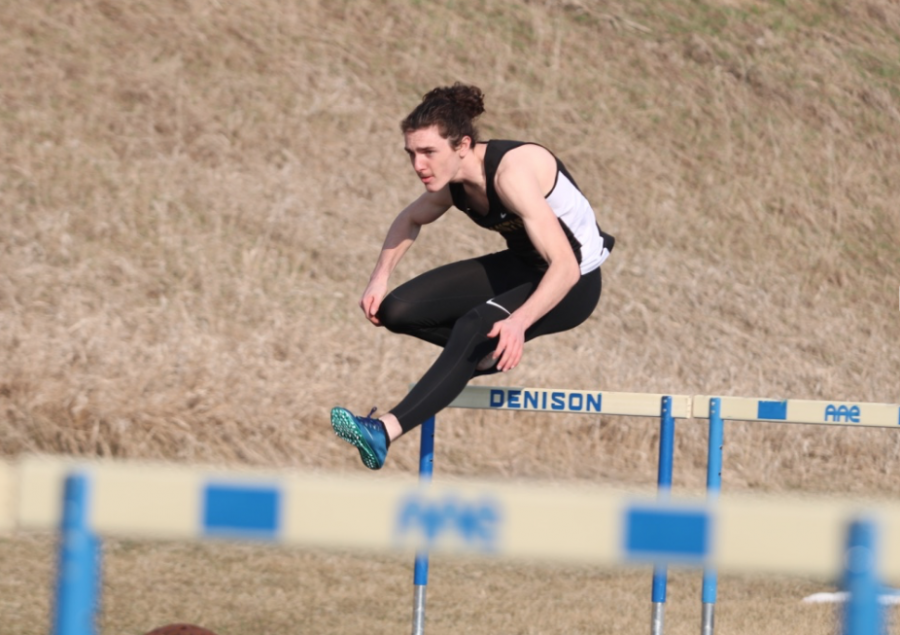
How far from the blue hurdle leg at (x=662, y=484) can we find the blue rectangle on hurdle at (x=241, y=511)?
121 inches

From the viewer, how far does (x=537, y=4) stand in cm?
1777

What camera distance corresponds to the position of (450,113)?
468 cm

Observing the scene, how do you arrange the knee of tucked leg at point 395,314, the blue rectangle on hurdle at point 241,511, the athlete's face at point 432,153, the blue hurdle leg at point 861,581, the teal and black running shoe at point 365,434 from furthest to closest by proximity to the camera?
the knee of tucked leg at point 395,314 < the athlete's face at point 432,153 < the teal and black running shoe at point 365,434 < the blue rectangle on hurdle at point 241,511 < the blue hurdle leg at point 861,581

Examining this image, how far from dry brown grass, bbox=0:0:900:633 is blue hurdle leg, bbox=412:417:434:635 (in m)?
0.83

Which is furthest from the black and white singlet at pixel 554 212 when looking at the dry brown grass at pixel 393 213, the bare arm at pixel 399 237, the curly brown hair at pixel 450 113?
the dry brown grass at pixel 393 213

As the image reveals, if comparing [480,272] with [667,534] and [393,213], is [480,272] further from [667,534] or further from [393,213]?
[393,213]

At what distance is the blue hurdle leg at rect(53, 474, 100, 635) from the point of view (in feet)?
6.52

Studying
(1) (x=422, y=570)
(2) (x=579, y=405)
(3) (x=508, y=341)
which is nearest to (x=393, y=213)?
(2) (x=579, y=405)

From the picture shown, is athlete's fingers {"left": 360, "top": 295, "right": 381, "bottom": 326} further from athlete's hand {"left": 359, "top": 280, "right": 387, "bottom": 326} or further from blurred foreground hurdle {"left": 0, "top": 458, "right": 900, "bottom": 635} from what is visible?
blurred foreground hurdle {"left": 0, "top": 458, "right": 900, "bottom": 635}

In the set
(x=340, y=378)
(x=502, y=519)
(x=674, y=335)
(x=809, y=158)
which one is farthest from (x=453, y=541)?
(x=809, y=158)

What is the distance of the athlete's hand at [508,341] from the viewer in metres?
4.43

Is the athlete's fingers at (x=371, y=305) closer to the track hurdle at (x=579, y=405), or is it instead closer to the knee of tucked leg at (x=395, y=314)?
the knee of tucked leg at (x=395, y=314)

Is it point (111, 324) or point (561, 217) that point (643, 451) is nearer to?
point (111, 324)

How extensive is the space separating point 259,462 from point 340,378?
1309 mm
